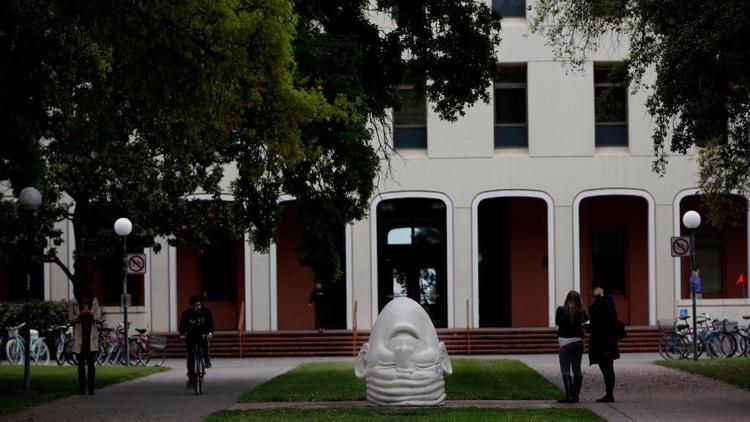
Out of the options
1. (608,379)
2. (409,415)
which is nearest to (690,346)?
(608,379)

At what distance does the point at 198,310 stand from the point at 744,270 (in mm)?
23929

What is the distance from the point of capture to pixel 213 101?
15.1 metres

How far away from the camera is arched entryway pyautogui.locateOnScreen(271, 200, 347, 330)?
1644 inches

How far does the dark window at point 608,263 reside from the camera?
1662 inches

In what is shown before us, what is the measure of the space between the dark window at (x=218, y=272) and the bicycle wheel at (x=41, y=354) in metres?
8.78

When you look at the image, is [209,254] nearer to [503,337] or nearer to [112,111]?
[503,337]

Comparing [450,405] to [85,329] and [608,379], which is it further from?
[85,329]

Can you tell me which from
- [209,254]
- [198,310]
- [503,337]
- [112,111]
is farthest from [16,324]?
[112,111]

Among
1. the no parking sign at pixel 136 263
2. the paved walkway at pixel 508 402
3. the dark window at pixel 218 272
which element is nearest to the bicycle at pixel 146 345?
the no parking sign at pixel 136 263

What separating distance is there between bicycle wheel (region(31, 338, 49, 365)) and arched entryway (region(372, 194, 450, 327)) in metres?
11.6

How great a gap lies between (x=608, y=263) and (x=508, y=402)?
77.3 feet

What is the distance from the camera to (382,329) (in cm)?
1803

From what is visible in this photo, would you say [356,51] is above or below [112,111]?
above

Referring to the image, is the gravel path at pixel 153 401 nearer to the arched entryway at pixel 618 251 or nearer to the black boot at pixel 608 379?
the black boot at pixel 608 379
